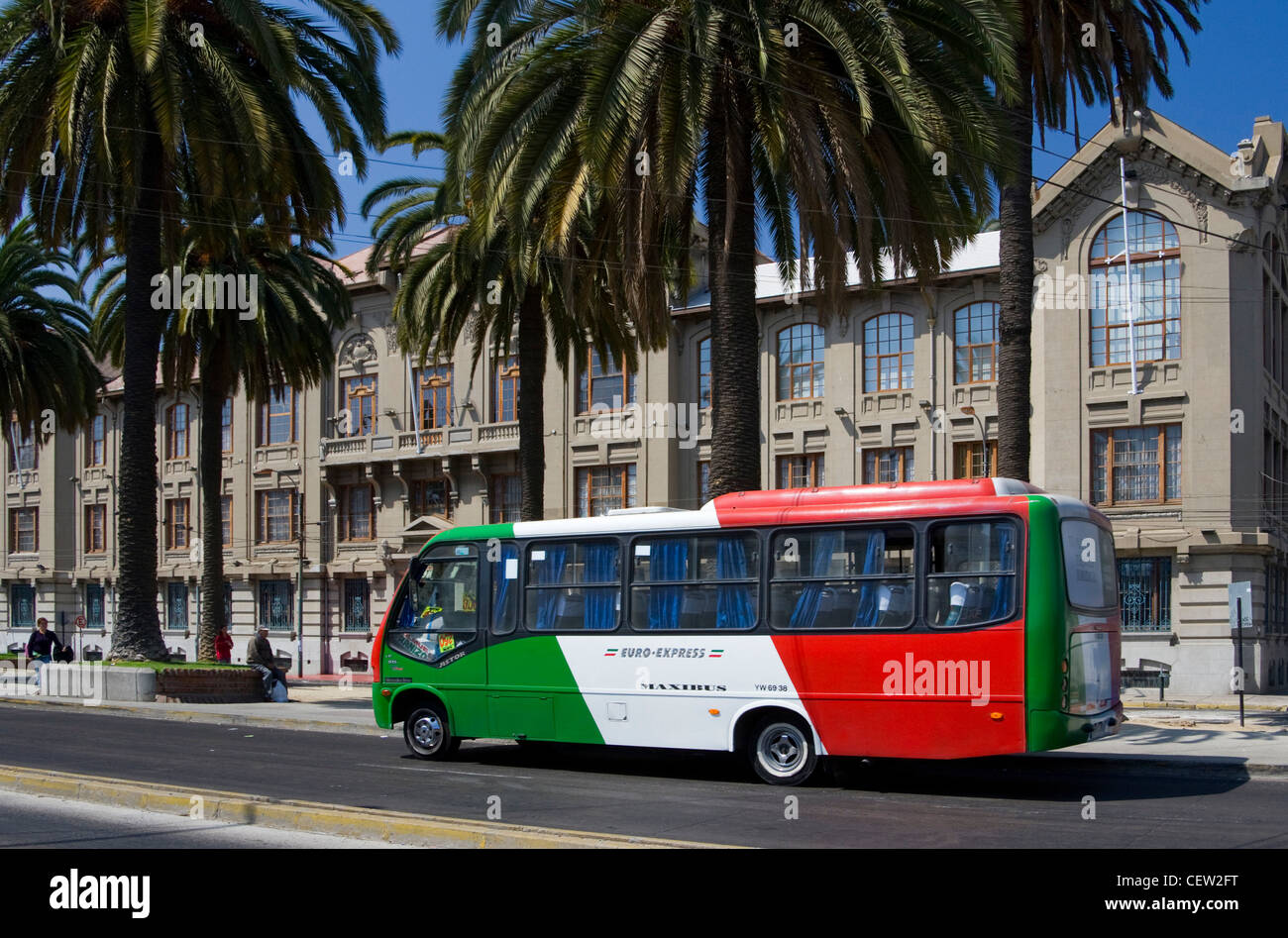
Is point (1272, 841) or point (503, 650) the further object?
point (503, 650)

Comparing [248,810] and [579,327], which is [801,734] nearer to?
[248,810]

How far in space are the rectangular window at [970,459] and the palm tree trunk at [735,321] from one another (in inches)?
748

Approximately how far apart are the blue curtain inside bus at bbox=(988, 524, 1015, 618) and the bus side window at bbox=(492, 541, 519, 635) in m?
6.13

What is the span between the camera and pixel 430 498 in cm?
4741

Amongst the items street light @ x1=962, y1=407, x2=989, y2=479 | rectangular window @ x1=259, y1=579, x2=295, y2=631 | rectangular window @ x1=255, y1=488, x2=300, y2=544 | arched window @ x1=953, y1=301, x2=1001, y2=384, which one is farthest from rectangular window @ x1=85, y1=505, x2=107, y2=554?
street light @ x1=962, y1=407, x2=989, y2=479

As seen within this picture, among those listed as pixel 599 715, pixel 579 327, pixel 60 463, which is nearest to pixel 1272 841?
→ pixel 599 715

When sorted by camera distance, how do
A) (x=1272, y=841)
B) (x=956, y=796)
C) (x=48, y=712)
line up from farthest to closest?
(x=48, y=712) < (x=956, y=796) < (x=1272, y=841)

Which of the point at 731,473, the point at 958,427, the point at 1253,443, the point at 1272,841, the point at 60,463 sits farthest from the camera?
the point at 60,463

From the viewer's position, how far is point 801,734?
14.7 m

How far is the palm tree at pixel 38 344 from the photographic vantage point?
37781mm

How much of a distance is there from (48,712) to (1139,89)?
22.4 metres

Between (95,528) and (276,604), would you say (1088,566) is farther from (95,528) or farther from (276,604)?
(95,528)

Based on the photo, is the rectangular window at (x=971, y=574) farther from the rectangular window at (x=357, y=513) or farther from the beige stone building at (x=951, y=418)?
the rectangular window at (x=357, y=513)

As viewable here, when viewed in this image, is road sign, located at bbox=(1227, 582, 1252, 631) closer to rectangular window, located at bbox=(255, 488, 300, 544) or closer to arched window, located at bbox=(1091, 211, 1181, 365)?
arched window, located at bbox=(1091, 211, 1181, 365)
